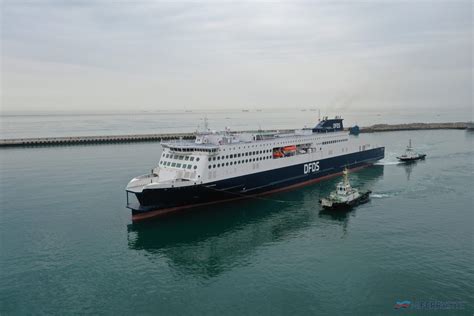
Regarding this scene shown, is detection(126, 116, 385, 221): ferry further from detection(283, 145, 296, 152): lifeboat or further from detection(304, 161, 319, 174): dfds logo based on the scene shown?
detection(283, 145, 296, 152): lifeboat

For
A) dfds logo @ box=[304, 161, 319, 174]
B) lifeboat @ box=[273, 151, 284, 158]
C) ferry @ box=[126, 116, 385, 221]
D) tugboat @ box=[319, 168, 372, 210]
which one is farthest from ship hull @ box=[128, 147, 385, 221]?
tugboat @ box=[319, 168, 372, 210]

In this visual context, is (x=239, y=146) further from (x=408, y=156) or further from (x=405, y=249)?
(x=408, y=156)

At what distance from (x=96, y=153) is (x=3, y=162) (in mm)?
14479

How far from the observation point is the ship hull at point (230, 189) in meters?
26.7

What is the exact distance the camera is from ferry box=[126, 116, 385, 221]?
89.6 ft

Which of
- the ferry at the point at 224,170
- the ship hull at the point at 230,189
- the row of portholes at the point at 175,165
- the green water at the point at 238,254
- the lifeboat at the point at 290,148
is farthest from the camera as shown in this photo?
the lifeboat at the point at 290,148

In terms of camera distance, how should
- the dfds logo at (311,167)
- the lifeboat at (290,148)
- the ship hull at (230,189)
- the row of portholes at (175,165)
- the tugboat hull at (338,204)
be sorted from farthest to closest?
the dfds logo at (311,167) → the lifeboat at (290,148) → the row of portholes at (175,165) → the tugboat hull at (338,204) → the ship hull at (230,189)

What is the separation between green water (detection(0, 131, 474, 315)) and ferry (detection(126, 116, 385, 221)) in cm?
142

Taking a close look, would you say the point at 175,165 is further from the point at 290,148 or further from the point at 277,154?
the point at 290,148

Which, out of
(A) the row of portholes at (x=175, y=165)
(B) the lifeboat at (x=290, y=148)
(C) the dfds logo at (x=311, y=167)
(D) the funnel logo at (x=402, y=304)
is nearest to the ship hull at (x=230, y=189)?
(C) the dfds logo at (x=311, y=167)

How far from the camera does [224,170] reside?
30.6 metres

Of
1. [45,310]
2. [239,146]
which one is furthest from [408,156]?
[45,310]

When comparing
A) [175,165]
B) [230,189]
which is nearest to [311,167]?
[230,189]

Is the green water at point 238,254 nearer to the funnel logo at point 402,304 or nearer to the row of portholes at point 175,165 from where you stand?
the funnel logo at point 402,304
